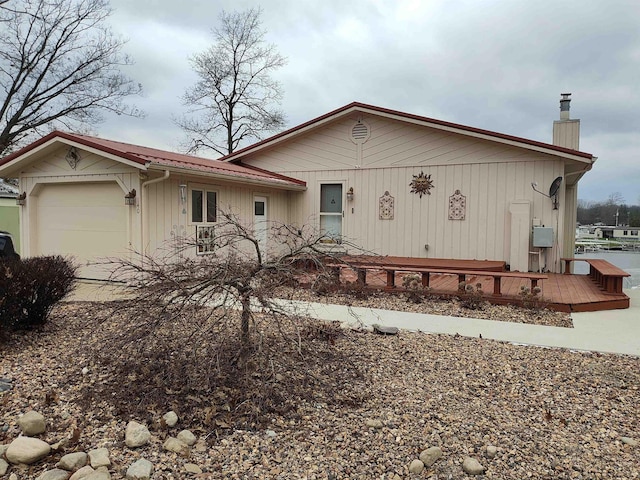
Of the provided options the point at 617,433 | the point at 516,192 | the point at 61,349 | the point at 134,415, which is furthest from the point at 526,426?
the point at 516,192

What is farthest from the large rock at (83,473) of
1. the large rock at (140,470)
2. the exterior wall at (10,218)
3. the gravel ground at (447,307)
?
the exterior wall at (10,218)

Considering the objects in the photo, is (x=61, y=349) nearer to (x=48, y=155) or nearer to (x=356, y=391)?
(x=356, y=391)

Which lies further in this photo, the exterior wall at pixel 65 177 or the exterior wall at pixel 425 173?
the exterior wall at pixel 425 173

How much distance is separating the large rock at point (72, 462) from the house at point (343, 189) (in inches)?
225

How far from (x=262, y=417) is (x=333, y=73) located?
1437cm

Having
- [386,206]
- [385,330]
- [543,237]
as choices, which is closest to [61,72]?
[386,206]

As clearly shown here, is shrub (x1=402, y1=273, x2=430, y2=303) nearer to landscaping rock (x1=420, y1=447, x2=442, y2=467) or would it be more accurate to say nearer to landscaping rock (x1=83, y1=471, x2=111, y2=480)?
landscaping rock (x1=420, y1=447, x2=442, y2=467)

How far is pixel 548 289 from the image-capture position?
7.54m

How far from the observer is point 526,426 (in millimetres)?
2881

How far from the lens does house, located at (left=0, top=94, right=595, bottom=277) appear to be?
27.1 feet

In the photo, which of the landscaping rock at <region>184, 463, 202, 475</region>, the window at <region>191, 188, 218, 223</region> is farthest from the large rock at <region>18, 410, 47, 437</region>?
the window at <region>191, 188, 218, 223</region>

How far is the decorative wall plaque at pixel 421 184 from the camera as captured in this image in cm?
1024

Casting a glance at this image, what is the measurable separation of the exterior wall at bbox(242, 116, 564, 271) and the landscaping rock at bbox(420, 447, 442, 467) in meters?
7.94

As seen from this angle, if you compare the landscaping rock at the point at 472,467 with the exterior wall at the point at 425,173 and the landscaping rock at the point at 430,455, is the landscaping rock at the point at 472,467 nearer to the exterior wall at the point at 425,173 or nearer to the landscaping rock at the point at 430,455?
the landscaping rock at the point at 430,455
